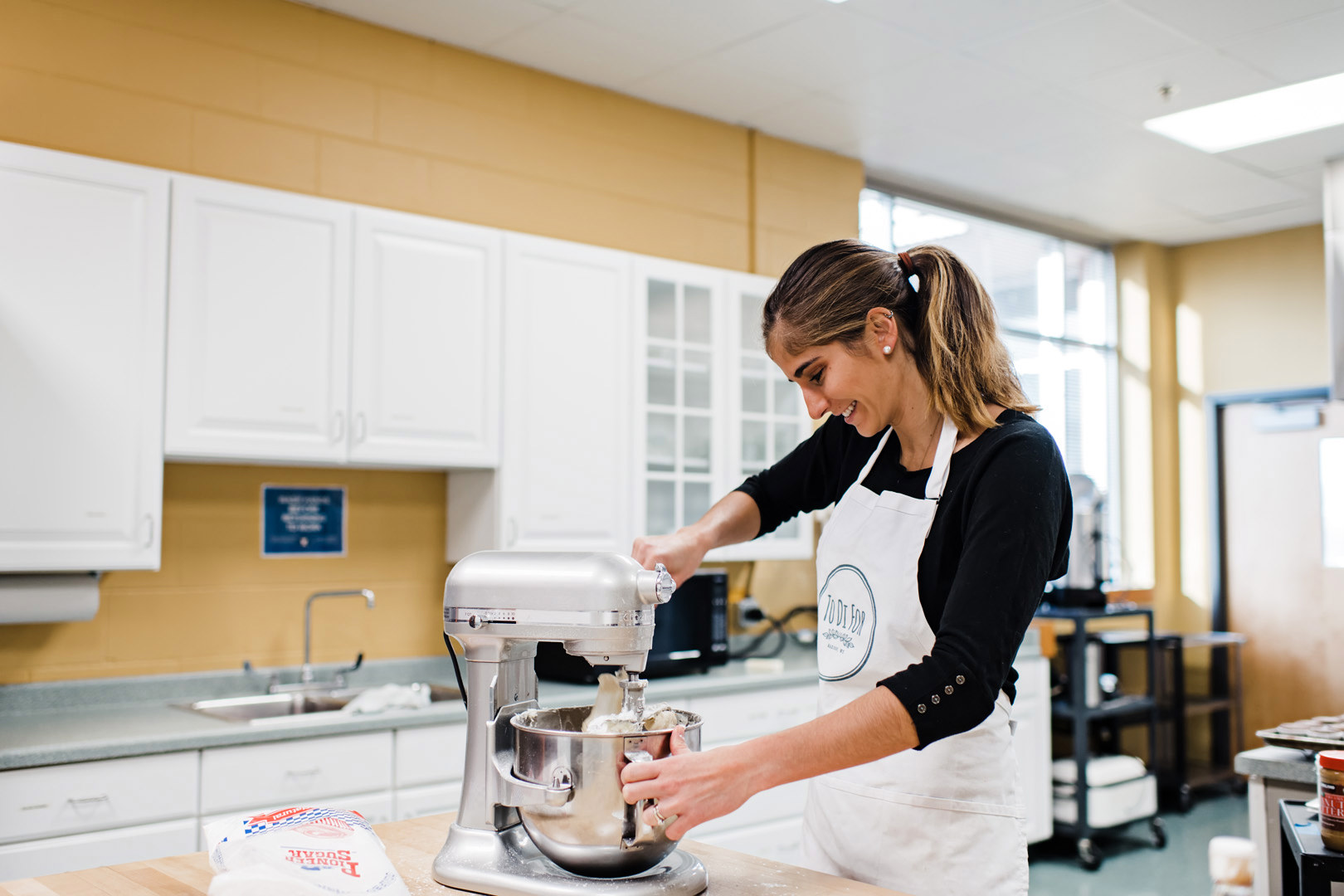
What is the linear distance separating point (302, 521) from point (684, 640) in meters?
1.21

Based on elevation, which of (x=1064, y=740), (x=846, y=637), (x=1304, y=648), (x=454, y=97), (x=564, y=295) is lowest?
(x=1064, y=740)

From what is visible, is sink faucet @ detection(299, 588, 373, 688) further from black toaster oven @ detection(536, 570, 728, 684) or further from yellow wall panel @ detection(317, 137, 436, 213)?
yellow wall panel @ detection(317, 137, 436, 213)

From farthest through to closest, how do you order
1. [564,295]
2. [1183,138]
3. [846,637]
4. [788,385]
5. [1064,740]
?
[1064,740] → [1183,138] → [788,385] → [564,295] → [846,637]

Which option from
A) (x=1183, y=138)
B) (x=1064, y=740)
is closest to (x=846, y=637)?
(x=1183, y=138)

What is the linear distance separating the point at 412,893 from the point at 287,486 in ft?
6.94

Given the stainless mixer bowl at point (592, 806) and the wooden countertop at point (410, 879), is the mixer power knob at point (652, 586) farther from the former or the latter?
the wooden countertop at point (410, 879)

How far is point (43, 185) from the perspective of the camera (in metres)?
2.55

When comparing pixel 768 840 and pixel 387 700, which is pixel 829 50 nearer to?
pixel 387 700

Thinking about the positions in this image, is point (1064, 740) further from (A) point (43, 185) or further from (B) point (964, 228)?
(A) point (43, 185)

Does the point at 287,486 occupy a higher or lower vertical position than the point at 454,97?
lower

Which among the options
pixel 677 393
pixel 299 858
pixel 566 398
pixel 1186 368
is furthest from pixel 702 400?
pixel 1186 368

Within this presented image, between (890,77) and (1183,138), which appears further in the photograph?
(1183,138)

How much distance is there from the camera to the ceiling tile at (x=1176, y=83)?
3684 millimetres

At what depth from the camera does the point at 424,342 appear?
3.13 m
